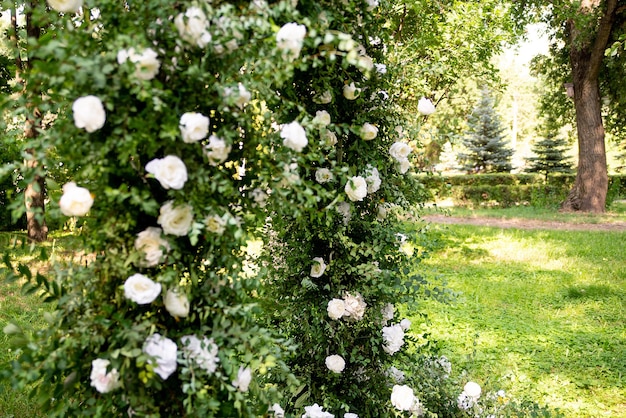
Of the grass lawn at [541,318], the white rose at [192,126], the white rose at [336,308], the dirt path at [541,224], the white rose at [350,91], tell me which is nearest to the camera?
the white rose at [192,126]

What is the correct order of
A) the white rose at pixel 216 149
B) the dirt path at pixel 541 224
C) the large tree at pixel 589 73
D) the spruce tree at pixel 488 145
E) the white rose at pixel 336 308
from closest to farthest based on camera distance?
the white rose at pixel 216 149 → the white rose at pixel 336 308 → the dirt path at pixel 541 224 → the large tree at pixel 589 73 → the spruce tree at pixel 488 145

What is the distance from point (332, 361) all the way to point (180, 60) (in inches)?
65.7

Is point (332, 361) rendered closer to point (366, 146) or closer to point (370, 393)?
point (370, 393)

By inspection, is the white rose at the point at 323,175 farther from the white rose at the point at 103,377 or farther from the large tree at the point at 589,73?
the large tree at the point at 589,73

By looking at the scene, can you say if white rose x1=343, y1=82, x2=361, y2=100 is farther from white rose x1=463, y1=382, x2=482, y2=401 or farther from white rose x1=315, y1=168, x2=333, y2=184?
white rose x1=463, y1=382, x2=482, y2=401

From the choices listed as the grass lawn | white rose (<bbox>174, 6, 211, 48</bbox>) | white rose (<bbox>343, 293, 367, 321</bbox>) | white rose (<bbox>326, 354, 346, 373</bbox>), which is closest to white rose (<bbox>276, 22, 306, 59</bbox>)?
white rose (<bbox>174, 6, 211, 48</bbox>)

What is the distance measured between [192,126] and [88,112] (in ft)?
0.91

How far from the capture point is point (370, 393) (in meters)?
2.69

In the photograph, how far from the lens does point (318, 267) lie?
101 inches

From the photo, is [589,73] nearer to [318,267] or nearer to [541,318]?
[541,318]

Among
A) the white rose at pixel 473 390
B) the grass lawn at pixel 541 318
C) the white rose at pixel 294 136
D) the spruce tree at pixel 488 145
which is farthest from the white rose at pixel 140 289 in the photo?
the spruce tree at pixel 488 145

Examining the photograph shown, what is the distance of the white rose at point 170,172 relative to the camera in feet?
4.63

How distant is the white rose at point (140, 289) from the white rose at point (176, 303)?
2.9 inches

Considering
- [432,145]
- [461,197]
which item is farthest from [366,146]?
[461,197]
